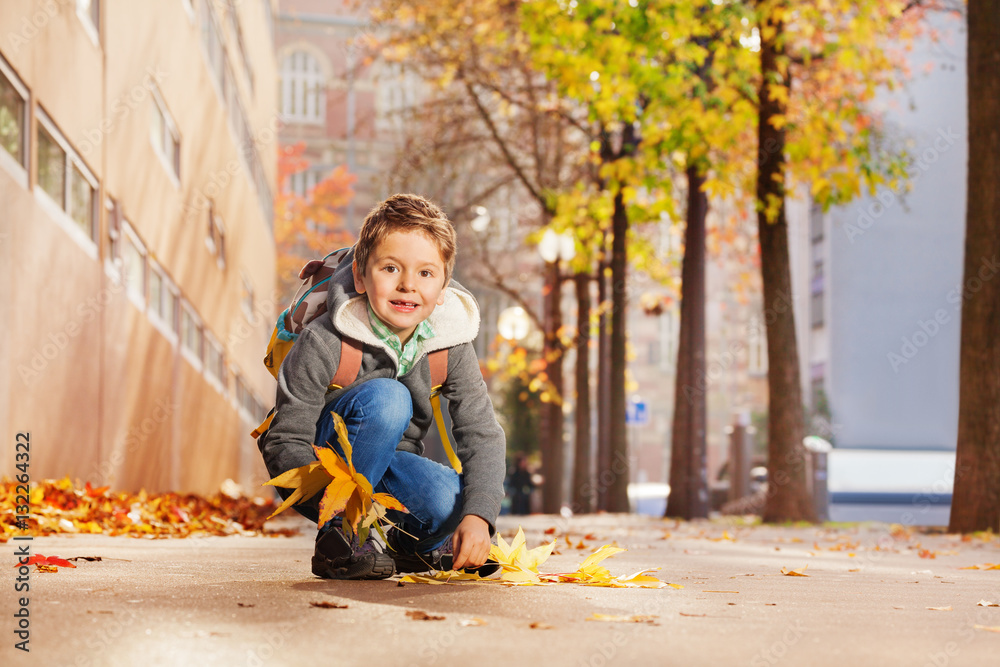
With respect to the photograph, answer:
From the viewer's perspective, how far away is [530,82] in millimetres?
21719

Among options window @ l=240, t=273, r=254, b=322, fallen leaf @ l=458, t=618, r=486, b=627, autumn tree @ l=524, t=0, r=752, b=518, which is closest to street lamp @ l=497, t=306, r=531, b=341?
window @ l=240, t=273, r=254, b=322

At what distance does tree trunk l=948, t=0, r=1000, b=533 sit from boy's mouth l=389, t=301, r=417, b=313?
702cm

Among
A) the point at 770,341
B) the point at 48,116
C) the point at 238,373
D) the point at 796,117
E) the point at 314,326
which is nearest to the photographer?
the point at 314,326

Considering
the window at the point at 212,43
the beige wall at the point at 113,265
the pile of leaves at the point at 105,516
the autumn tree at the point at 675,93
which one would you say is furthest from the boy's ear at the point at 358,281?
the window at the point at 212,43

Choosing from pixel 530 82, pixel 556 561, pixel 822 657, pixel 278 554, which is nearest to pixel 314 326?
pixel 822 657

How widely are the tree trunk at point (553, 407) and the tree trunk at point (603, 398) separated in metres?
1.12

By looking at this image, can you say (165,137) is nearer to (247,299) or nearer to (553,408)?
(553,408)

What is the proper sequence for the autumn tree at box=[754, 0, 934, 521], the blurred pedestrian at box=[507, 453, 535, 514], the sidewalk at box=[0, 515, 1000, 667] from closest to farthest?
Answer: the sidewalk at box=[0, 515, 1000, 667], the autumn tree at box=[754, 0, 934, 521], the blurred pedestrian at box=[507, 453, 535, 514]

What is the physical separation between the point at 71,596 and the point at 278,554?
2893 millimetres

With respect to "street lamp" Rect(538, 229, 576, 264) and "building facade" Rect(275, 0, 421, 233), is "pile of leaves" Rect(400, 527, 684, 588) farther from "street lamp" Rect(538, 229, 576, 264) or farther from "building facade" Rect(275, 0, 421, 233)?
"building facade" Rect(275, 0, 421, 233)

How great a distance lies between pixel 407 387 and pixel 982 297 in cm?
698

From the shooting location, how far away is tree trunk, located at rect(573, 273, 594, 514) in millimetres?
19188

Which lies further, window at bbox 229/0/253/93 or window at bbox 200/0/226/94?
window at bbox 229/0/253/93

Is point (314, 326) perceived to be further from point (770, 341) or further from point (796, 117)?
point (796, 117)
